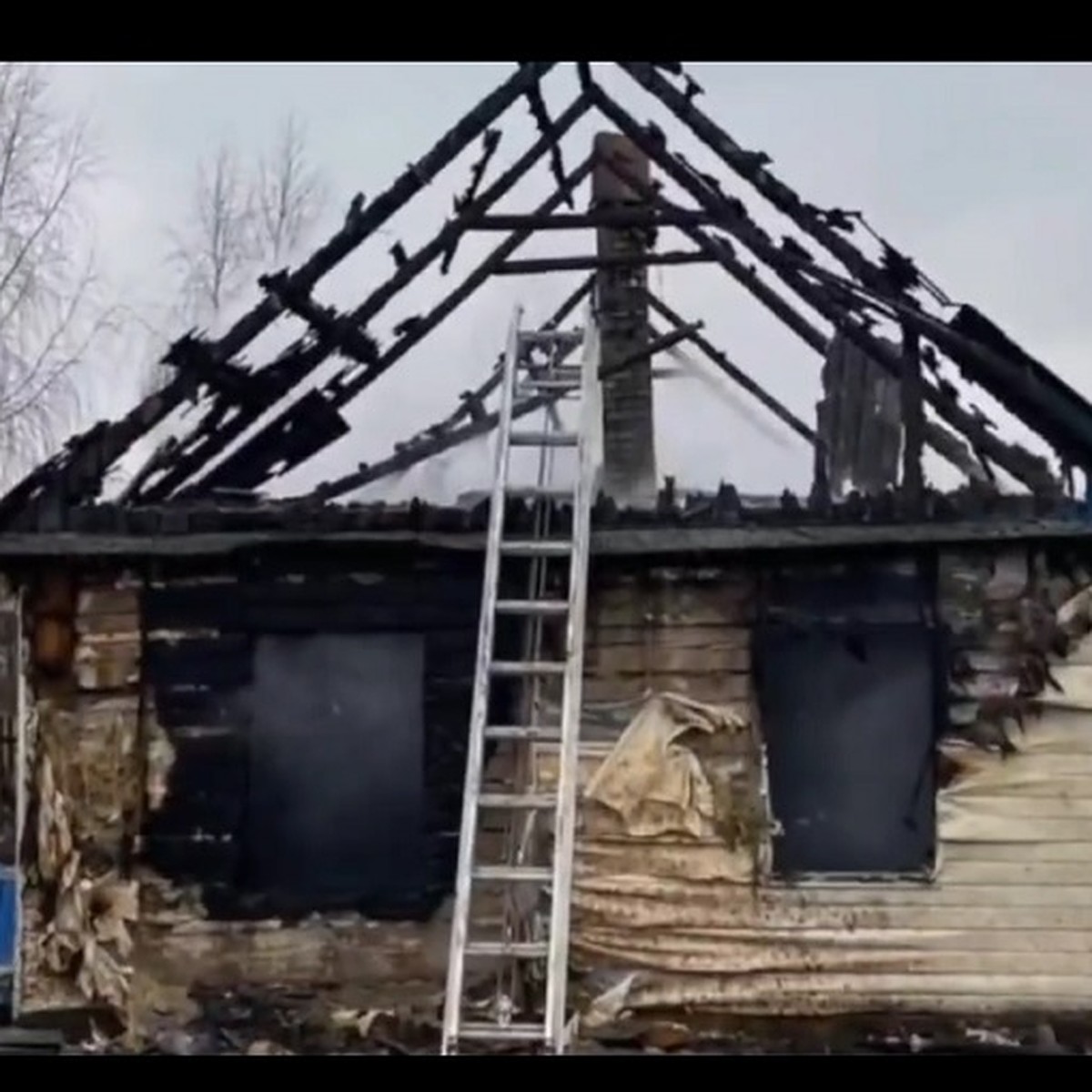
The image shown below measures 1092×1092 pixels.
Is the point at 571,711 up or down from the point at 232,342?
down

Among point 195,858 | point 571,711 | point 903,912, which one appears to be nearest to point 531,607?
point 571,711

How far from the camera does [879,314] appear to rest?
1059cm

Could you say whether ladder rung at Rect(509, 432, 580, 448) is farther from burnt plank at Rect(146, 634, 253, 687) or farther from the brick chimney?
the brick chimney

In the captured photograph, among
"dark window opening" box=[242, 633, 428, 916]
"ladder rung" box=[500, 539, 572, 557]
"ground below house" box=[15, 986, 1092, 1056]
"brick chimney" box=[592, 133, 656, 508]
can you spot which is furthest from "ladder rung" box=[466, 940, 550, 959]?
"brick chimney" box=[592, 133, 656, 508]

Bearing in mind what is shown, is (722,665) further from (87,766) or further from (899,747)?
(87,766)

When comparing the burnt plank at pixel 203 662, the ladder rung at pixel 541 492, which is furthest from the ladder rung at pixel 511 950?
the ladder rung at pixel 541 492

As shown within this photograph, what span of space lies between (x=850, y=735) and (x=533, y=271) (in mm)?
3147

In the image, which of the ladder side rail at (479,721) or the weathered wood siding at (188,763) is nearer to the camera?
the ladder side rail at (479,721)

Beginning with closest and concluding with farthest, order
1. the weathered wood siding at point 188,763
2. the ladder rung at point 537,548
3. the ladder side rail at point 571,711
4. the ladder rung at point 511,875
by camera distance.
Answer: the ladder side rail at point 571,711 → the ladder rung at point 511,875 → the ladder rung at point 537,548 → the weathered wood siding at point 188,763

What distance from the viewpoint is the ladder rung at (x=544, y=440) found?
9984 mm

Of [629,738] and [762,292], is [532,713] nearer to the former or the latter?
[629,738]

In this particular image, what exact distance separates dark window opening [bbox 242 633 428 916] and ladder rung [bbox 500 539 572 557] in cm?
83

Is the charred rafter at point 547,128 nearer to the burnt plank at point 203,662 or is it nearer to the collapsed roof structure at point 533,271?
the collapsed roof structure at point 533,271

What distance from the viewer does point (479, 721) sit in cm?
927
